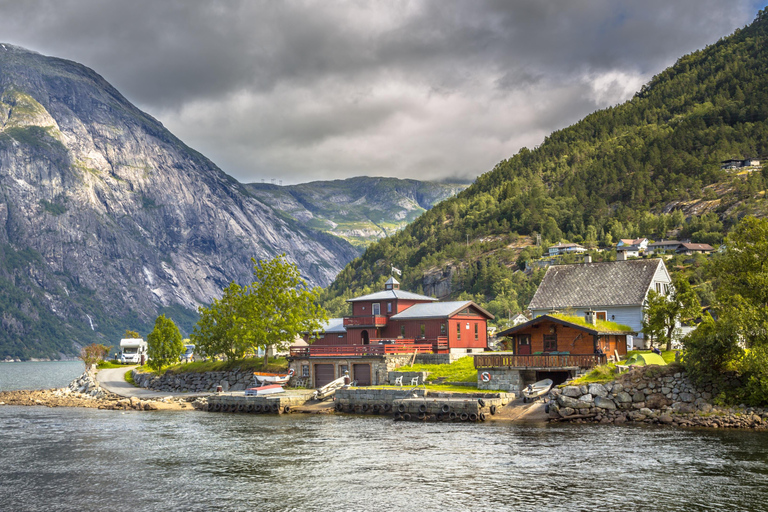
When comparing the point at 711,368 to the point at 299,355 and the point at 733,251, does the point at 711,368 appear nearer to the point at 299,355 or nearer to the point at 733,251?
the point at 733,251

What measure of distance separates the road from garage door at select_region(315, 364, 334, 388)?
533 inches

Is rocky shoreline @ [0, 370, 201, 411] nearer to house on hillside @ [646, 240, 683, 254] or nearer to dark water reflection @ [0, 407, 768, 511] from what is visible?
dark water reflection @ [0, 407, 768, 511]

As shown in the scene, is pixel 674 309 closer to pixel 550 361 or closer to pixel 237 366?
pixel 550 361

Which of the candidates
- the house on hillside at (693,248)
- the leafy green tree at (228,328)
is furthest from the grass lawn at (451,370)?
the house on hillside at (693,248)

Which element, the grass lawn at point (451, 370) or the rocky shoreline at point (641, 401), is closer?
the rocky shoreline at point (641, 401)

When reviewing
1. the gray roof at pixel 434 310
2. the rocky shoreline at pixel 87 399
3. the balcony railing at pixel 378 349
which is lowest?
the rocky shoreline at pixel 87 399

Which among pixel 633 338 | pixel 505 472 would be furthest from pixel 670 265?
pixel 505 472

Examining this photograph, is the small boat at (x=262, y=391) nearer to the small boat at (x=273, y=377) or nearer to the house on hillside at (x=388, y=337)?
the small boat at (x=273, y=377)

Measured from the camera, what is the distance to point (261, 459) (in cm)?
4272

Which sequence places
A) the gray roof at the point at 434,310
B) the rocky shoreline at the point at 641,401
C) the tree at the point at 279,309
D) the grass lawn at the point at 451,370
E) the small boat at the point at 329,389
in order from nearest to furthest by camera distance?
the rocky shoreline at the point at 641,401 → the grass lawn at the point at 451,370 → the small boat at the point at 329,389 → the gray roof at the point at 434,310 → the tree at the point at 279,309

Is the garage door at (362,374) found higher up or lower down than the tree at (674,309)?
lower down

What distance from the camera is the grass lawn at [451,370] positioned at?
67.7m

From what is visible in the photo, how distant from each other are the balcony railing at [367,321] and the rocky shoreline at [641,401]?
121 feet

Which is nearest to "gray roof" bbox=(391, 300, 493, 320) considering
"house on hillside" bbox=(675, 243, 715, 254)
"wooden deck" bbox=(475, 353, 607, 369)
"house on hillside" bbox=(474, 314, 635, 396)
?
"house on hillside" bbox=(474, 314, 635, 396)
